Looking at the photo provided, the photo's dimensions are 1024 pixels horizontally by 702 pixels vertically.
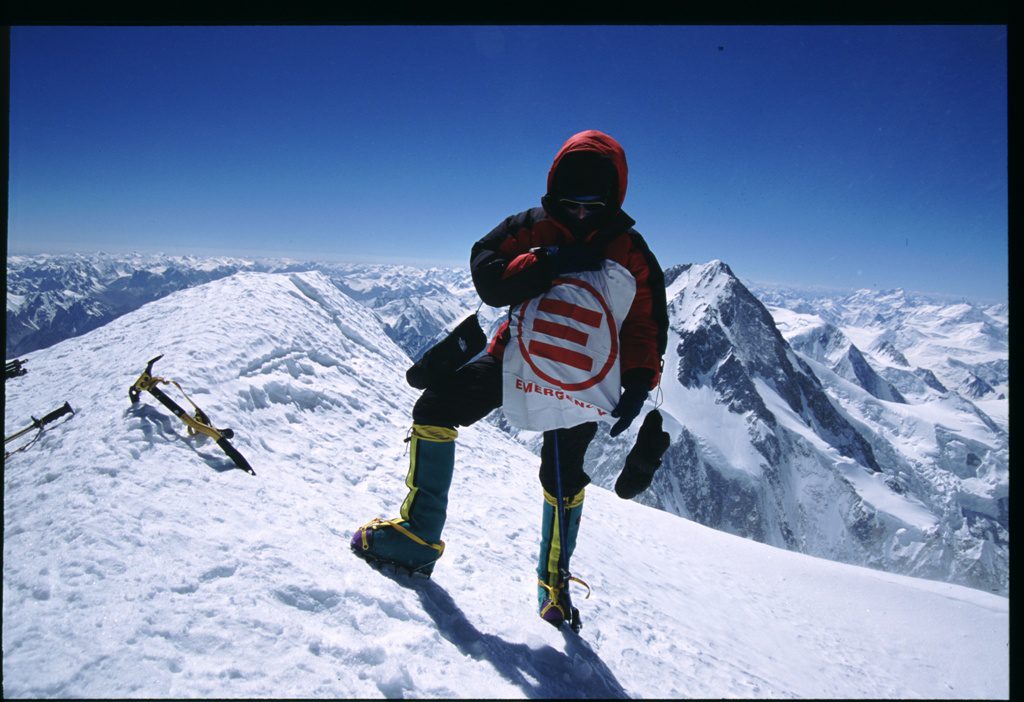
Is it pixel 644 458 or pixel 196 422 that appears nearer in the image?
pixel 644 458

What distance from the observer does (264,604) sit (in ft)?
7.64

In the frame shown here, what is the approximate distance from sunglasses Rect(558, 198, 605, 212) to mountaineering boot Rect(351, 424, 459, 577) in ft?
5.86

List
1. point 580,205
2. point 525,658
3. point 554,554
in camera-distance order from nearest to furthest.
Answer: point 525,658, point 580,205, point 554,554

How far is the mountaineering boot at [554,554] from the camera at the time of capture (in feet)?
11.1

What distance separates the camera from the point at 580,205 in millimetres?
3023

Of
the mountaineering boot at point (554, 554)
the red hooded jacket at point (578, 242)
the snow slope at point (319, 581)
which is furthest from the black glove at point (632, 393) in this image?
the snow slope at point (319, 581)

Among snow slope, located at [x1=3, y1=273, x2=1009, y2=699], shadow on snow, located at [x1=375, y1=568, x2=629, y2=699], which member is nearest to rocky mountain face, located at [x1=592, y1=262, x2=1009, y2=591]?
snow slope, located at [x1=3, y1=273, x2=1009, y2=699]

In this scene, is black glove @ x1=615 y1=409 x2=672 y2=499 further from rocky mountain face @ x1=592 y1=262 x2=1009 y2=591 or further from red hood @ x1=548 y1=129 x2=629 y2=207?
rocky mountain face @ x1=592 y1=262 x2=1009 y2=591

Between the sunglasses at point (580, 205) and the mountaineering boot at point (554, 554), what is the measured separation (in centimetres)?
220

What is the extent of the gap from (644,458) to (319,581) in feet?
7.25

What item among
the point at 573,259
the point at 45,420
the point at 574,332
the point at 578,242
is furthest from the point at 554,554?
the point at 45,420

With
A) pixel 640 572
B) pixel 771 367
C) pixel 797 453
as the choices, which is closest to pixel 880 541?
pixel 797 453

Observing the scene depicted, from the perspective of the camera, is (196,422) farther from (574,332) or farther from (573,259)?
(573,259)
